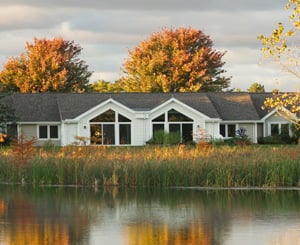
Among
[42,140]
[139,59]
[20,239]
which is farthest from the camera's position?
[139,59]

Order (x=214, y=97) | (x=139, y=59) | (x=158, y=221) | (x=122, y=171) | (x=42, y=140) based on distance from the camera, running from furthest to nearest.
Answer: (x=139, y=59) < (x=214, y=97) < (x=42, y=140) < (x=122, y=171) < (x=158, y=221)

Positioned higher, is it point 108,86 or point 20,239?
point 108,86

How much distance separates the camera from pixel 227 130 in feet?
199

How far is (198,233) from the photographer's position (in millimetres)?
17203

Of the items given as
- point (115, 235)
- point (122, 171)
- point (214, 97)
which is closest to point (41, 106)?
point (214, 97)

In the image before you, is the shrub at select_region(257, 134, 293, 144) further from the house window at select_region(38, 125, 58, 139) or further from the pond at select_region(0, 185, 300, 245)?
the pond at select_region(0, 185, 300, 245)

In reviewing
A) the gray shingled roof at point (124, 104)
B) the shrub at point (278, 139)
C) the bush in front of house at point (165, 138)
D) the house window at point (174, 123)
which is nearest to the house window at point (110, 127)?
the gray shingled roof at point (124, 104)

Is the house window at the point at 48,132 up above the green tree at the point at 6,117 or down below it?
below

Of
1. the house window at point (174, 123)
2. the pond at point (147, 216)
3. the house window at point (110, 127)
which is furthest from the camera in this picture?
the house window at point (174, 123)

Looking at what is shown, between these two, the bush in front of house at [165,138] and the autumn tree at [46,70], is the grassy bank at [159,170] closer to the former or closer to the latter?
the bush in front of house at [165,138]

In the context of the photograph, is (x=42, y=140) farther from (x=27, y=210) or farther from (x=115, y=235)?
(x=115, y=235)

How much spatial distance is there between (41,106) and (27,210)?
39658 mm

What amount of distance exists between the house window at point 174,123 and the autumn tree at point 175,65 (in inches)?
952

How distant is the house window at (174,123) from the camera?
5678 centimetres
